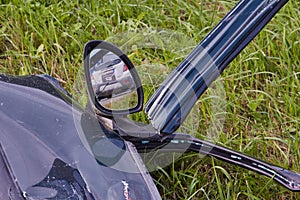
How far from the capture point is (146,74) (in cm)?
267

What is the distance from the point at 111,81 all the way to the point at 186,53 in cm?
134

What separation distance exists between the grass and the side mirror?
2.09 ft

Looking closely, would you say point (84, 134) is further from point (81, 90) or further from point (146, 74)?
point (146, 74)

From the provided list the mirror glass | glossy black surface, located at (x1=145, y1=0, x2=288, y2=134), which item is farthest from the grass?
glossy black surface, located at (x1=145, y1=0, x2=288, y2=134)

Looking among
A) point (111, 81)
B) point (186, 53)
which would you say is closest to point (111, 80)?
point (111, 81)

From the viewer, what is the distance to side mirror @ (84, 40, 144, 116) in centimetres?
167

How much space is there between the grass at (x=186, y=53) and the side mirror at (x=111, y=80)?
0.64m

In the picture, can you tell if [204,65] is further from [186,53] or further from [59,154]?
[186,53]

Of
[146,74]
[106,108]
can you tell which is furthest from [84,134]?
[146,74]

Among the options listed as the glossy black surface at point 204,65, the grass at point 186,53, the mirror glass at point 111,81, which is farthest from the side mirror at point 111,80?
the grass at point 186,53

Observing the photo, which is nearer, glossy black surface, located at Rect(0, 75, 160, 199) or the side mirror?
glossy black surface, located at Rect(0, 75, 160, 199)

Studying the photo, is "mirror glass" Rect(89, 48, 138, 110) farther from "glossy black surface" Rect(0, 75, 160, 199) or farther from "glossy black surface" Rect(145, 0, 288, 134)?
"glossy black surface" Rect(145, 0, 288, 134)

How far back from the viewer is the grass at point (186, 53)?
7.92ft

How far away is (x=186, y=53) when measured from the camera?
3.04 metres
